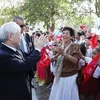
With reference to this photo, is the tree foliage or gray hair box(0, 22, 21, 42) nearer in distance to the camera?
gray hair box(0, 22, 21, 42)

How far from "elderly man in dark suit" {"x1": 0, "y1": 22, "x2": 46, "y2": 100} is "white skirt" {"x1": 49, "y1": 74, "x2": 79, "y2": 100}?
145cm

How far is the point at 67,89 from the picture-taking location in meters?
3.92

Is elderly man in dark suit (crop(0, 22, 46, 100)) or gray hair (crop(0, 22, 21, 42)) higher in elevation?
gray hair (crop(0, 22, 21, 42))

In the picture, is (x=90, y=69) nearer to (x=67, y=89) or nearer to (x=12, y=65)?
(x=67, y=89)

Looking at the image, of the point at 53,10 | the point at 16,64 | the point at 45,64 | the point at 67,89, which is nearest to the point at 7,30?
the point at 16,64

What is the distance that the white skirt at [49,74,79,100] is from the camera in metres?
3.88

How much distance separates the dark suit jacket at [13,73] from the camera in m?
2.37

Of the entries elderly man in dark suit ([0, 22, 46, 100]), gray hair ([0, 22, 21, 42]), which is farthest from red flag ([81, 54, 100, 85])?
gray hair ([0, 22, 21, 42])

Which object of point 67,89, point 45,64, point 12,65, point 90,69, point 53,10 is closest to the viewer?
point 12,65

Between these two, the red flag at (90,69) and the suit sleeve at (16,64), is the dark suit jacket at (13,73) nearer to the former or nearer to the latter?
the suit sleeve at (16,64)

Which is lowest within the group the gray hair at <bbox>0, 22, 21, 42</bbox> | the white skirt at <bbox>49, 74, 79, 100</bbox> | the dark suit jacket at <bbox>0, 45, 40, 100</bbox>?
the white skirt at <bbox>49, 74, 79, 100</bbox>

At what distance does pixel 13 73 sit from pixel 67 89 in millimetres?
1664

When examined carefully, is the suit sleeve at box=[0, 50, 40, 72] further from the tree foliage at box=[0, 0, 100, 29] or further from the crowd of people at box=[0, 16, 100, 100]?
the tree foliage at box=[0, 0, 100, 29]

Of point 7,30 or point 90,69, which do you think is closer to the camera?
point 7,30
